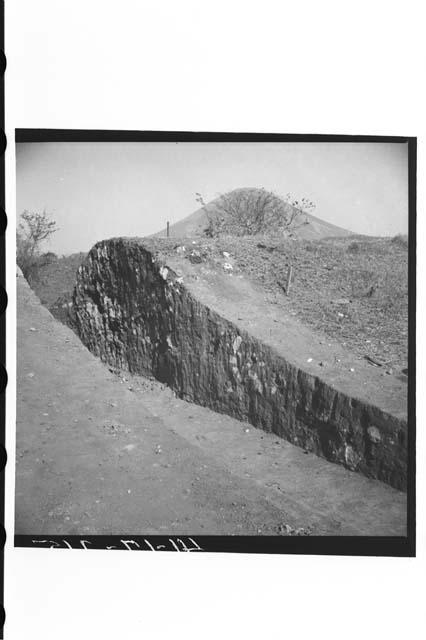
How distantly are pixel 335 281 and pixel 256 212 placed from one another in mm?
652

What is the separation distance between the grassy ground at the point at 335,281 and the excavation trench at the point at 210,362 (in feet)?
0.67

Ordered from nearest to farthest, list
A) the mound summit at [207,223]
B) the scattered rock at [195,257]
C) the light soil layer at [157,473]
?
the light soil layer at [157,473] < the mound summit at [207,223] < the scattered rock at [195,257]

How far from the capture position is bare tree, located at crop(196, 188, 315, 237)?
134 inches

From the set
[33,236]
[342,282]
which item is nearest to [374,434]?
[342,282]

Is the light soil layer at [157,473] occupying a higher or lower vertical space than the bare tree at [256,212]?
lower

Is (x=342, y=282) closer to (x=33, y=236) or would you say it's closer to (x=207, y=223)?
(x=207, y=223)

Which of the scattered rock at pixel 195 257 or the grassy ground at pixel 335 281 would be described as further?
the scattered rock at pixel 195 257

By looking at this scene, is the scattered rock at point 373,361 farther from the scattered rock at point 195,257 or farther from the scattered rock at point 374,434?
the scattered rock at point 195,257

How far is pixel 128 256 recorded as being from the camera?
11.5 ft

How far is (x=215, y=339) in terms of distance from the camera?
3.48m

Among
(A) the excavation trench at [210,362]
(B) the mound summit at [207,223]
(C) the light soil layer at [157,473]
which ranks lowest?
(C) the light soil layer at [157,473]

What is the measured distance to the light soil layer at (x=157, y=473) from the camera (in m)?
3.29

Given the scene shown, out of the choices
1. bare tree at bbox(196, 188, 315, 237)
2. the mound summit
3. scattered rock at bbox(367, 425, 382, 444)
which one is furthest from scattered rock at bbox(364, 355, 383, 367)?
bare tree at bbox(196, 188, 315, 237)

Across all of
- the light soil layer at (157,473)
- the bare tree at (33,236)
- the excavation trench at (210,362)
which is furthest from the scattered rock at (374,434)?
the bare tree at (33,236)
